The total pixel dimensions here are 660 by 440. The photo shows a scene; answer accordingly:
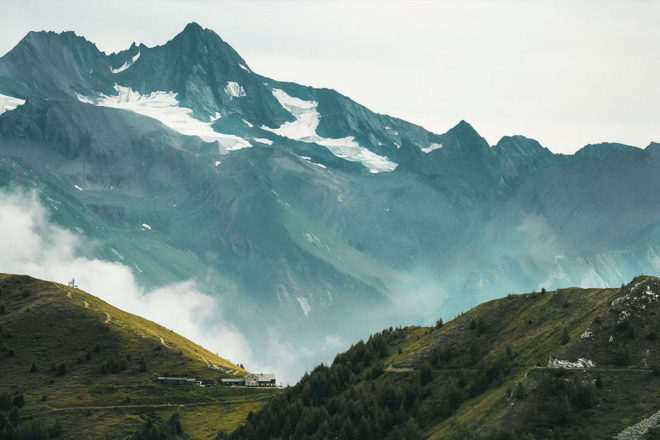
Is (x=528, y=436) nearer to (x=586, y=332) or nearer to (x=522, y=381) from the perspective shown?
(x=522, y=381)

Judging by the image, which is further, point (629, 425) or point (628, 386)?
point (628, 386)

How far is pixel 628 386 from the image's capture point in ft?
561

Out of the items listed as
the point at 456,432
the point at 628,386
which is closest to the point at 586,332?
the point at 628,386

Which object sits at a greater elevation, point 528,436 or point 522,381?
point 522,381

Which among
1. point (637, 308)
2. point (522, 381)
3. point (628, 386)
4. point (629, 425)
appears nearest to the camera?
point (629, 425)

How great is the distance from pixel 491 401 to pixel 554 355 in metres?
15.9

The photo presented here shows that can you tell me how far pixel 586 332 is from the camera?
192 meters

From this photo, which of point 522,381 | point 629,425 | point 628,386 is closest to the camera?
point 629,425

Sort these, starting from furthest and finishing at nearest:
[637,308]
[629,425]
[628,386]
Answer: [637,308] < [628,386] < [629,425]

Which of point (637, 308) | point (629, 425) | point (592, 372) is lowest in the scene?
point (629, 425)

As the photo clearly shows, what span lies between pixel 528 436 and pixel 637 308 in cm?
4618

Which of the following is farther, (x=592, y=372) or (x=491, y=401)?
(x=491, y=401)

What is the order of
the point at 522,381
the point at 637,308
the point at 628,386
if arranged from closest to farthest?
the point at 628,386
the point at 522,381
the point at 637,308

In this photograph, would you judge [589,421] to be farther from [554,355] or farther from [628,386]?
[554,355]
